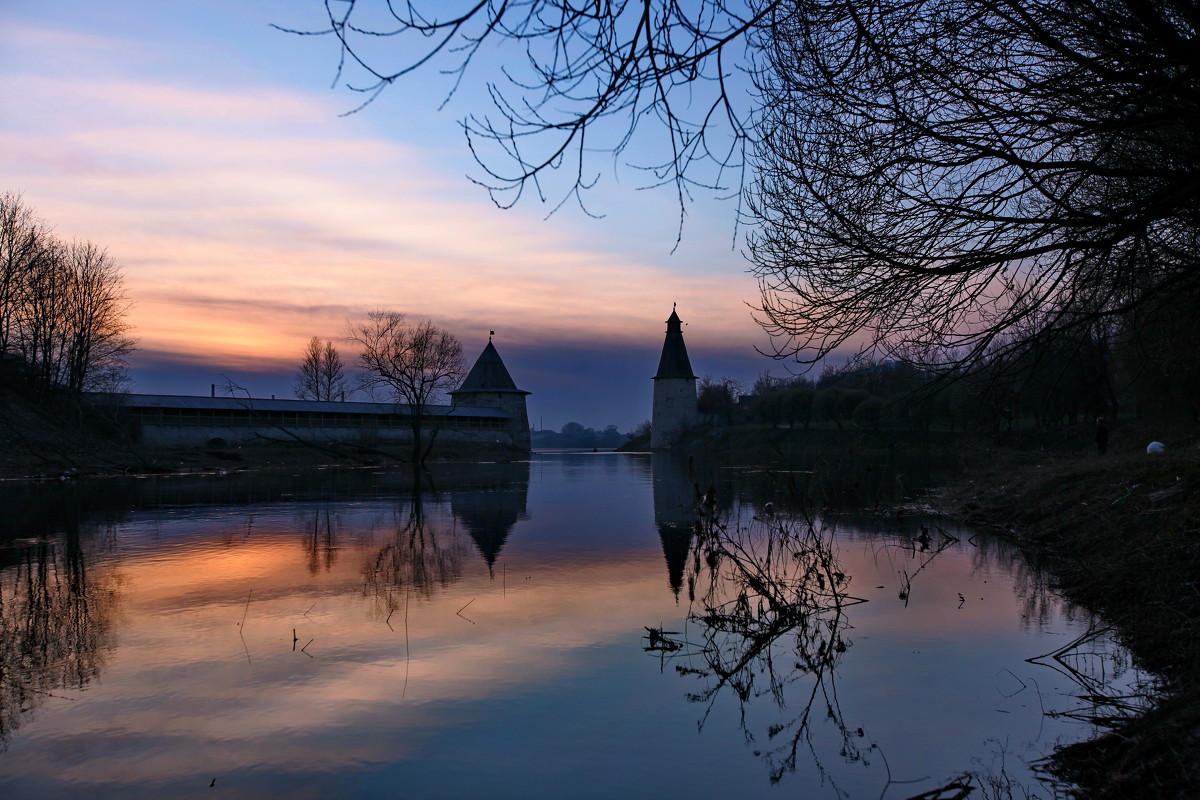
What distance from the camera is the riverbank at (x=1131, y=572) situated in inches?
127

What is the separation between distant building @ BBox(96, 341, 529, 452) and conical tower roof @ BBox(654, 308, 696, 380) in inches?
514

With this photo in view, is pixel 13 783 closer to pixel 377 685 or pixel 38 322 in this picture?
pixel 377 685

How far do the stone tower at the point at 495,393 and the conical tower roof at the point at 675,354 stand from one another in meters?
13.0

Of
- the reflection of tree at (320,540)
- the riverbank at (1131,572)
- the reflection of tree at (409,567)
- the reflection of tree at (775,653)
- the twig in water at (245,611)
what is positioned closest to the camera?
the riverbank at (1131,572)

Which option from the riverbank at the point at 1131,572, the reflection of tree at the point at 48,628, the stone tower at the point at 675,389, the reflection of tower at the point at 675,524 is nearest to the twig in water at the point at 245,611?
the reflection of tree at the point at 48,628

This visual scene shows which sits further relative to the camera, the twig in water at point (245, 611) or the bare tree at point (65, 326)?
the bare tree at point (65, 326)

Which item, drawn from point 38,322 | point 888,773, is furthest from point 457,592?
point 38,322

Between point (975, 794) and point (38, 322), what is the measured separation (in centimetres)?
3822

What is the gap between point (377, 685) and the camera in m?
4.55

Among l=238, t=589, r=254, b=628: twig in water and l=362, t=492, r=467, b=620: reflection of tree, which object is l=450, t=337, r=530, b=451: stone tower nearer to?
l=362, t=492, r=467, b=620: reflection of tree

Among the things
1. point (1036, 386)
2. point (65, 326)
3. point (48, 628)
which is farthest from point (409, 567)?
point (65, 326)

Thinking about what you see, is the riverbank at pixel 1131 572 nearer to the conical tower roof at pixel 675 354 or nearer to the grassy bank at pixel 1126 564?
the grassy bank at pixel 1126 564

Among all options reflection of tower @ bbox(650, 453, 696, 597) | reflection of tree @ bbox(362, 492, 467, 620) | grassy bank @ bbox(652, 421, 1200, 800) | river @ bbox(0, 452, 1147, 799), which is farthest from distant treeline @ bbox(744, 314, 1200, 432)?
reflection of tree @ bbox(362, 492, 467, 620)

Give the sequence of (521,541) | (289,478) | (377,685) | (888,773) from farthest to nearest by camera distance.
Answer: (289,478) < (521,541) < (377,685) < (888,773)
